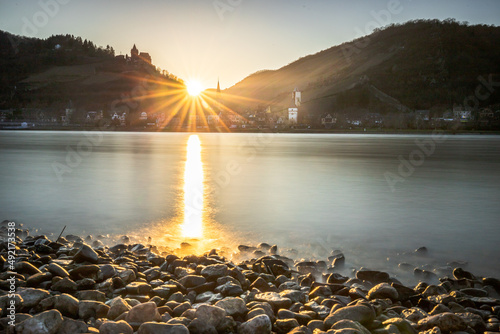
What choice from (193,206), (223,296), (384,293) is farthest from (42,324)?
(193,206)

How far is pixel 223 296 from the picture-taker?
5.41 metres

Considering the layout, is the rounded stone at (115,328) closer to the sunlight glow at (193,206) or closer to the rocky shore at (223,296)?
the rocky shore at (223,296)

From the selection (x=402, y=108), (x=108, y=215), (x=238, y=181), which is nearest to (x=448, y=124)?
(x=402, y=108)

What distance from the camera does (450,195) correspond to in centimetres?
1628

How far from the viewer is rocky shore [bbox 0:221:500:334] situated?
436cm

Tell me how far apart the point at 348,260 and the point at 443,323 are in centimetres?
309

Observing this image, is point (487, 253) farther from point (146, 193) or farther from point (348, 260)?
point (146, 193)

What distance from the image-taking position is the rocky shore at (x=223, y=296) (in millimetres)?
4359

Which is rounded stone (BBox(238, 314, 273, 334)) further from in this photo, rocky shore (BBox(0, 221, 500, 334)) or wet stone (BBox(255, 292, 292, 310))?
wet stone (BBox(255, 292, 292, 310))

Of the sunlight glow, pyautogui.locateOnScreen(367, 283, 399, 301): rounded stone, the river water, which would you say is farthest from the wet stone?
the sunlight glow

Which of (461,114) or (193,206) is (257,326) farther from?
(461,114)

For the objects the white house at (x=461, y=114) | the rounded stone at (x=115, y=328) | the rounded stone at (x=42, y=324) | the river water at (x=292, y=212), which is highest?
the white house at (x=461, y=114)

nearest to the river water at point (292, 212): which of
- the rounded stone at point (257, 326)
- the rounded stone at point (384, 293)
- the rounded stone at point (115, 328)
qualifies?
the rounded stone at point (384, 293)

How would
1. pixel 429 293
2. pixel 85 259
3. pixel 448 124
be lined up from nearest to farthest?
pixel 429 293, pixel 85 259, pixel 448 124
